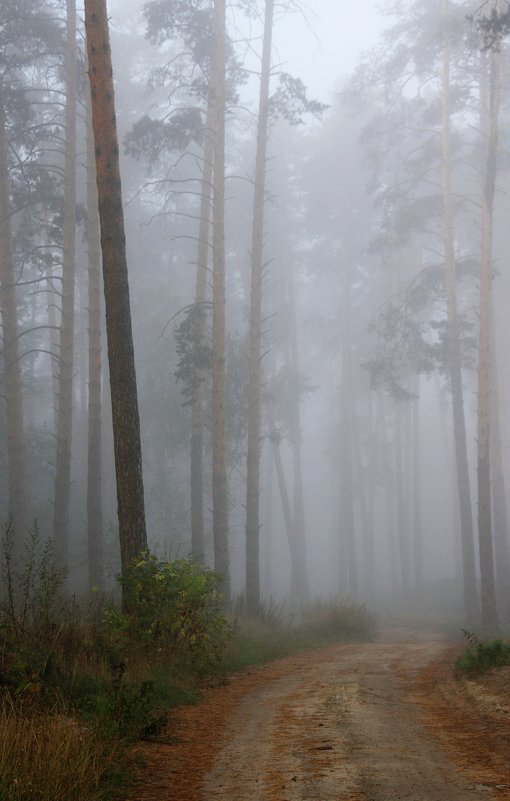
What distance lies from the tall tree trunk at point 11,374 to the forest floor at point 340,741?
1006 cm

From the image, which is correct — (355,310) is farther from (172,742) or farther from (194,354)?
(172,742)

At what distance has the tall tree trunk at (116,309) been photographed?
10.3 metres

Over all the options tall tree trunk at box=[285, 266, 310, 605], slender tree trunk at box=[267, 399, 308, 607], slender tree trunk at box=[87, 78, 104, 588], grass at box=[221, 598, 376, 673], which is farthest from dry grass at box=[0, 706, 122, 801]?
tall tree trunk at box=[285, 266, 310, 605]

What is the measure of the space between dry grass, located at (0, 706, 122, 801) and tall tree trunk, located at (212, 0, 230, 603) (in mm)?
12660

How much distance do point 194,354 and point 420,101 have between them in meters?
12.0

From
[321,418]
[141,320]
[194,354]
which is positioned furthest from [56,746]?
[321,418]

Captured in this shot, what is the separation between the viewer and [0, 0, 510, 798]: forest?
12.6 meters

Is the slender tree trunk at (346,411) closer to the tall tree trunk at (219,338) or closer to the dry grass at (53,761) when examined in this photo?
the tall tree trunk at (219,338)

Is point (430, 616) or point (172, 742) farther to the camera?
point (430, 616)

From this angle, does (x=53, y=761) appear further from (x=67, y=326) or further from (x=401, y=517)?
(x=401, y=517)

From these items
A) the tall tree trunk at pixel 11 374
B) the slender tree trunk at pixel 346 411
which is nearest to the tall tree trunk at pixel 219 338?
the tall tree trunk at pixel 11 374

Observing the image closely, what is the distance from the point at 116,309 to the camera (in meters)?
10.5

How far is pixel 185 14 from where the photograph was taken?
20.2 meters

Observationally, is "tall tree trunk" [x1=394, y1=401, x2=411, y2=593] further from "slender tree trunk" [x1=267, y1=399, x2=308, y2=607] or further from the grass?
the grass
